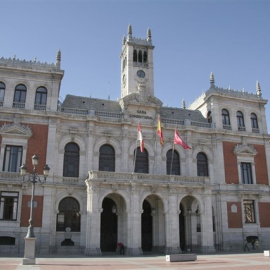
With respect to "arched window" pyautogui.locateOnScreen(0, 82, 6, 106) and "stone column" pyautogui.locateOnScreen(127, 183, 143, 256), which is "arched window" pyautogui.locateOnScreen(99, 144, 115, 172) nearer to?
"stone column" pyautogui.locateOnScreen(127, 183, 143, 256)

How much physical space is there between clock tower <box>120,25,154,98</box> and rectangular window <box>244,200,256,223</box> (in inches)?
691

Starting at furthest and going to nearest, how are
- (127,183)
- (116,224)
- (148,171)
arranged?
(148,171)
(116,224)
(127,183)

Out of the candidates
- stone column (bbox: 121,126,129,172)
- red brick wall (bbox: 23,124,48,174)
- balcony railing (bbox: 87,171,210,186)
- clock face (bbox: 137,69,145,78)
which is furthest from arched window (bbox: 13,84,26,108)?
clock face (bbox: 137,69,145,78)

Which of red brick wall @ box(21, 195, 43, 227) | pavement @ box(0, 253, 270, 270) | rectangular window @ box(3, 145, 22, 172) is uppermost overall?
rectangular window @ box(3, 145, 22, 172)

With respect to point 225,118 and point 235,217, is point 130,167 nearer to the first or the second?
point 235,217

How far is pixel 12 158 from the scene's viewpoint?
33.8 meters

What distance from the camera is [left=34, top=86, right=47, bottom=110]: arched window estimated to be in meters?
36.1

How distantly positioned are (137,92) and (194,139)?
8.87 m

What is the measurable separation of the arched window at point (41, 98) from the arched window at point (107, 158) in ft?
25.5

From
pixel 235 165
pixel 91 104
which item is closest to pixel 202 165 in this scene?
pixel 235 165

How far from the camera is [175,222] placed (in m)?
33.4

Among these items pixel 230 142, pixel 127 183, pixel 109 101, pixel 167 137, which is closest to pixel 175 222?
pixel 127 183

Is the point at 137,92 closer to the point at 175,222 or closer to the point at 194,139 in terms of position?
the point at 194,139

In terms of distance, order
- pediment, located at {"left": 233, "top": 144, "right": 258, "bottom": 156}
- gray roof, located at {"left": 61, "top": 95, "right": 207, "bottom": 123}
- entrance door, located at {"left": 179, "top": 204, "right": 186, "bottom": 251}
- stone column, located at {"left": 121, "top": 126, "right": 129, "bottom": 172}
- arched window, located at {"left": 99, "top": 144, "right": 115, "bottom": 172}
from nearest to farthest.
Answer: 1. stone column, located at {"left": 121, "top": 126, "right": 129, "bottom": 172}
2. arched window, located at {"left": 99, "top": 144, "right": 115, "bottom": 172}
3. entrance door, located at {"left": 179, "top": 204, "right": 186, "bottom": 251}
4. gray roof, located at {"left": 61, "top": 95, "right": 207, "bottom": 123}
5. pediment, located at {"left": 233, "top": 144, "right": 258, "bottom": 156}
